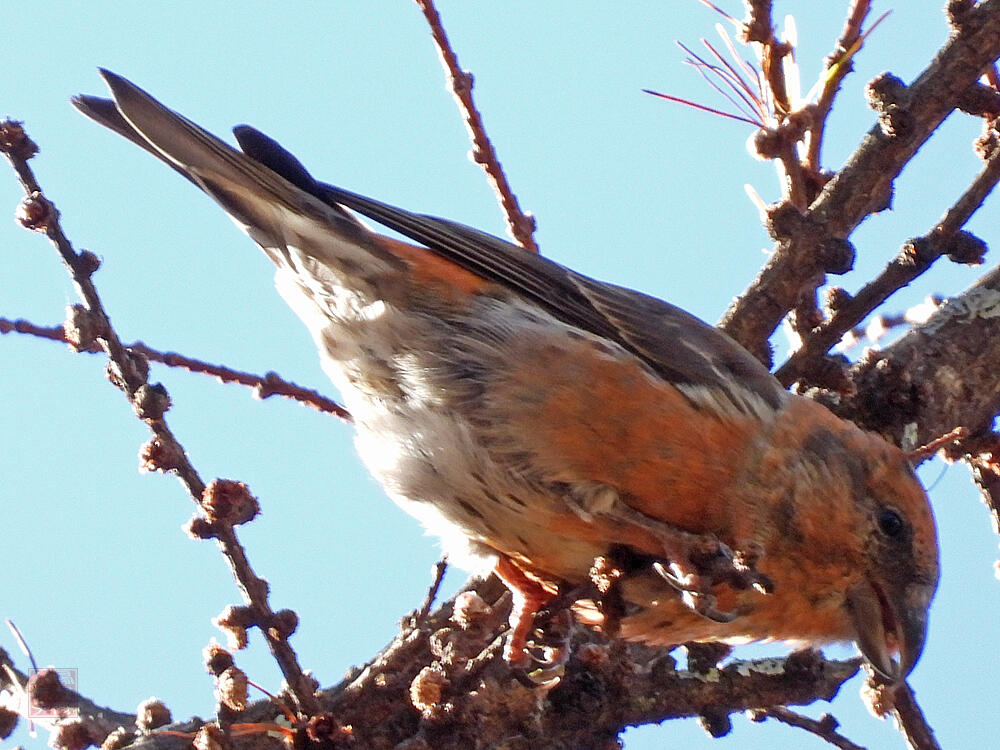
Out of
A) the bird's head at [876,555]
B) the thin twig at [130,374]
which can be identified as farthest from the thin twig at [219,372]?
the bird's head at [876,555]

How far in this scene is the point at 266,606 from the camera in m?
2.03

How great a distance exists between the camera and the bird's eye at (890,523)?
278 cm

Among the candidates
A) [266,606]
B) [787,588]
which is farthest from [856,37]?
[266,606]

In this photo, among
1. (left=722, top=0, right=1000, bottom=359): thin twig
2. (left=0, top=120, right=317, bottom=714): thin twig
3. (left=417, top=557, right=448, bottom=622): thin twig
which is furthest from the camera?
(left=722, top=0, right=1000, bottom=359): thin twig

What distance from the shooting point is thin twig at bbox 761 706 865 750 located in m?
2.68

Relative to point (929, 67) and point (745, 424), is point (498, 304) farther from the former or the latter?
point (929, 67)

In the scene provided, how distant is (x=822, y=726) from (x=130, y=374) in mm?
1802

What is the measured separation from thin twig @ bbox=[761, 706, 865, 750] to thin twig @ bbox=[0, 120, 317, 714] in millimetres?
1332

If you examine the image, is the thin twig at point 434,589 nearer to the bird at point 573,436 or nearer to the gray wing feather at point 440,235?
the bird at point 573,436

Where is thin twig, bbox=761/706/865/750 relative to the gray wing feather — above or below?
below

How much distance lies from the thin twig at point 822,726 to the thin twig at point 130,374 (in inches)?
52.4

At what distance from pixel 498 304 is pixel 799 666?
48.7 inches

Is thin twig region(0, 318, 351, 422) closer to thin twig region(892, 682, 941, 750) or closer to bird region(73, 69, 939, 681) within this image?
bird region(73, 69, 939, 681)

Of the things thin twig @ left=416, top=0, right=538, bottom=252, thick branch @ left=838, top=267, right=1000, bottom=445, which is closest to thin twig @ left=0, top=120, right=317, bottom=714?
thin twig @ left=416, top=0, right=538, bottom=252
